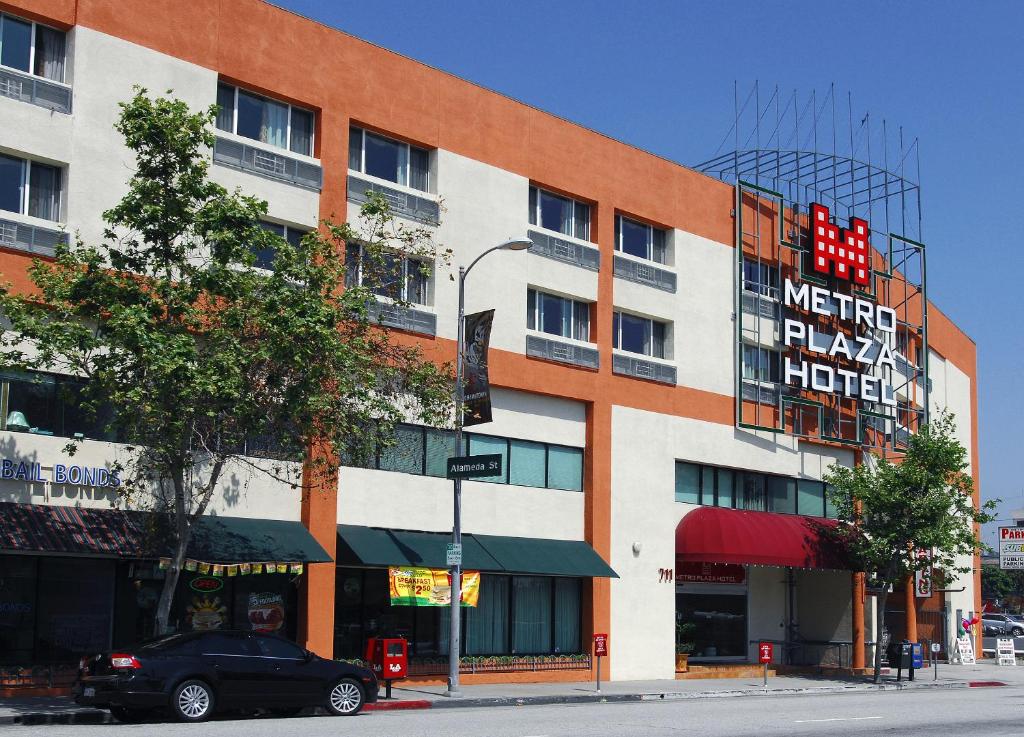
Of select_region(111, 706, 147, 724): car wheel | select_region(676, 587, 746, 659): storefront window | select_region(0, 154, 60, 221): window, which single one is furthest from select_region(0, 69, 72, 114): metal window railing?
select_region(676, 587, 746, 659): storefront window

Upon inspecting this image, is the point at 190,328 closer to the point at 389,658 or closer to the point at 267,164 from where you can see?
the point at 267,164

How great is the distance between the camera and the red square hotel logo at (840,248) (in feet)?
135

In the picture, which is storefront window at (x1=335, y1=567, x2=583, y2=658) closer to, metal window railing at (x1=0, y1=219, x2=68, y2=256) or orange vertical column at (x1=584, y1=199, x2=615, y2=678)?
orange vertical column at (x1=584, y1=199, x2=615, y2=678)

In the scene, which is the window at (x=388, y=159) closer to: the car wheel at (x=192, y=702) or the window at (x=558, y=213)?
the window at (x=558, y=213)

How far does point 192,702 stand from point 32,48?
13228 millimetres

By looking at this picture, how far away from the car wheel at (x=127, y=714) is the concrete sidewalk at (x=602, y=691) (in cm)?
47

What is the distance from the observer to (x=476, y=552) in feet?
102

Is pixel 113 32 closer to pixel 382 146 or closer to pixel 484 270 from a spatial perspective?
pixel 382 146

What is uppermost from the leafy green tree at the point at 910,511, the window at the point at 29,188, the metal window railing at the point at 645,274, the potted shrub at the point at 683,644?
the metal window railing at the point at 645,274

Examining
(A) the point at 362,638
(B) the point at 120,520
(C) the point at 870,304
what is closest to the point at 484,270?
(A) the point at 362,638

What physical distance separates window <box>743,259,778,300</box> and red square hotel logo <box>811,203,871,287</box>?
54.7 inches

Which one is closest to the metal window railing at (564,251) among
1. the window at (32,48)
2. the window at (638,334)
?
the window at (638,334)

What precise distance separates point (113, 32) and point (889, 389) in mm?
28259

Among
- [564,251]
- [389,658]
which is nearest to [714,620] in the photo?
[564,251]
